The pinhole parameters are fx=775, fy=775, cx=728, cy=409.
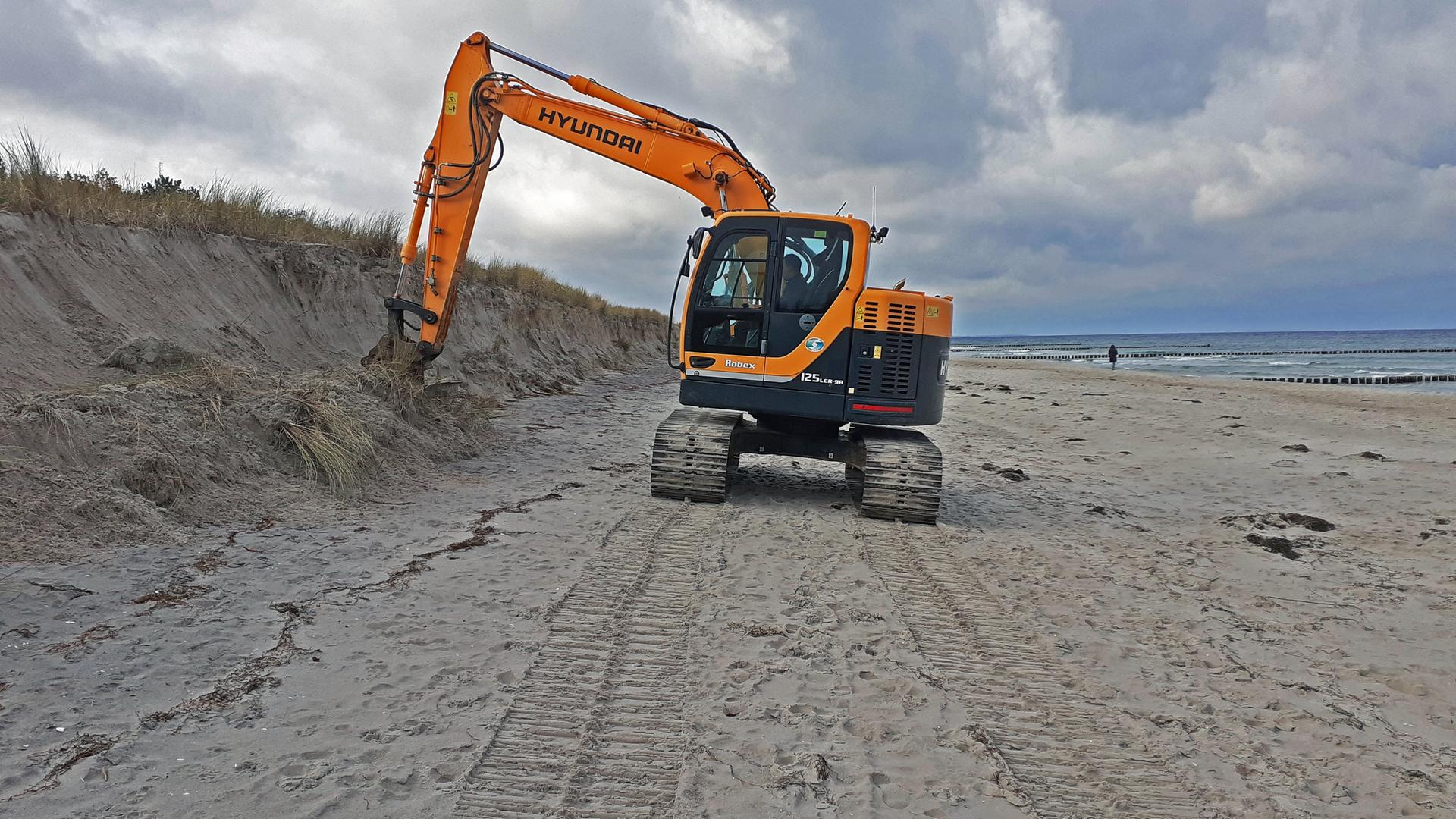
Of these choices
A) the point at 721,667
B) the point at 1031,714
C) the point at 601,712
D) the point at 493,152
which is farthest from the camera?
the point at 493,152

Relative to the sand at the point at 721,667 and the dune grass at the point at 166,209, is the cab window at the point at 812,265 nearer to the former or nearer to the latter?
the sand at the point at 721,667

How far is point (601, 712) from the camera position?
130 inches

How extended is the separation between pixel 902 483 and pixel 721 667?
374 cm

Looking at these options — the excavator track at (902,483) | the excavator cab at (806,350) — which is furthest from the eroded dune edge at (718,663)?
the excavator cab at (806,350)

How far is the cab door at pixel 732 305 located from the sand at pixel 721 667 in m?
1.40

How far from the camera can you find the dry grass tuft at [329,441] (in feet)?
21.2

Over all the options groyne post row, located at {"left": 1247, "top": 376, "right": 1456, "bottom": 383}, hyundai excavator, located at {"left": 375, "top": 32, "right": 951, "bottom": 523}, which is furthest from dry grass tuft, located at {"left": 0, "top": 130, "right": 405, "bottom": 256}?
groyne post row, located at {"left": 1247, "top": 376, "right": 1456, "bottom": 383}

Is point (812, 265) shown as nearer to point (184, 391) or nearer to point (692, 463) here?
point (692, 463)

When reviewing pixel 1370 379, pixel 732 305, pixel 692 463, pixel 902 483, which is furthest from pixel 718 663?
pixel 1370 379

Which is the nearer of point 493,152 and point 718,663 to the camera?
point 718,663

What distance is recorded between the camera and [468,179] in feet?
28.9

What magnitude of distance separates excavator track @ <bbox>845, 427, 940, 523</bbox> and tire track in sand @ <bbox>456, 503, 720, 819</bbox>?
256 cm

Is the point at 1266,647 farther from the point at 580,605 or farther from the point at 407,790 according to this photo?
the point at 407,790

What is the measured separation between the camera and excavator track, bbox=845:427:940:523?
280 inches
